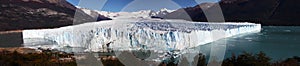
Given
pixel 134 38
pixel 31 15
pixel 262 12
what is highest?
pixel 31 15

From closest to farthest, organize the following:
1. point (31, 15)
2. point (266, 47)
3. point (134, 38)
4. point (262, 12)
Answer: point (134, 38), point (266, 47), point (262, 12), point (31, 15)

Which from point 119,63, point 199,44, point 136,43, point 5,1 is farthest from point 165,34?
point 5,1

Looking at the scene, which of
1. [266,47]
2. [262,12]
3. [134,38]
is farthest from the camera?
[262,12]

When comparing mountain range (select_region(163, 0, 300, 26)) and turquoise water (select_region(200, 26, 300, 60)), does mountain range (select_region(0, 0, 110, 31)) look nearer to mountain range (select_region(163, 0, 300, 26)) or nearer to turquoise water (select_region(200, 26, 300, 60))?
mountain range (select_region(163, 0, 300, 26))

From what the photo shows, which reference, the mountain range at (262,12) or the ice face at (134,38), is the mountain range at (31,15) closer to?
the mountain range at (262,12)

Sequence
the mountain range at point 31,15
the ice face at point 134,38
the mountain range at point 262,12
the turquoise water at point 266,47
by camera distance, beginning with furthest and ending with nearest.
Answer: the mountain range at point 31,15, the mountain range at point 262,12, the ice face at point 134,38, the turquoise water at point 266,47

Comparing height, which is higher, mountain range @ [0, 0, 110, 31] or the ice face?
A: mountain range @ [0, 0, 110, 31]

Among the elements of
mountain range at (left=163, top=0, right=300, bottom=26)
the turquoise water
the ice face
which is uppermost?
mountain range at (left=163, top=0, right=300, bottom=26)

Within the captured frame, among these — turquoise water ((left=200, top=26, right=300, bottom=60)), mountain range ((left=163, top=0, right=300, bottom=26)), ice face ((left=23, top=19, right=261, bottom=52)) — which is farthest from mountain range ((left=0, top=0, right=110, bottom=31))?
ice face ((left=23, top=19, right=261, bottom=52))

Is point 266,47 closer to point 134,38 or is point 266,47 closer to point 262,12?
point 134,38

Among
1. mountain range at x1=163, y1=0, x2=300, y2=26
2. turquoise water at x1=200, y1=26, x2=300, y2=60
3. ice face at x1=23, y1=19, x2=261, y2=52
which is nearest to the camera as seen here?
turquoise water at x1=200, y1=26, x2=300, y2=60

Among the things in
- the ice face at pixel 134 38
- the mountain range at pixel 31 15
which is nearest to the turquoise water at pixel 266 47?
the ice face at pixel 134 38

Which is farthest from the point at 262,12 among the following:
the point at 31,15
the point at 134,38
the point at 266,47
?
the point at 134,38
